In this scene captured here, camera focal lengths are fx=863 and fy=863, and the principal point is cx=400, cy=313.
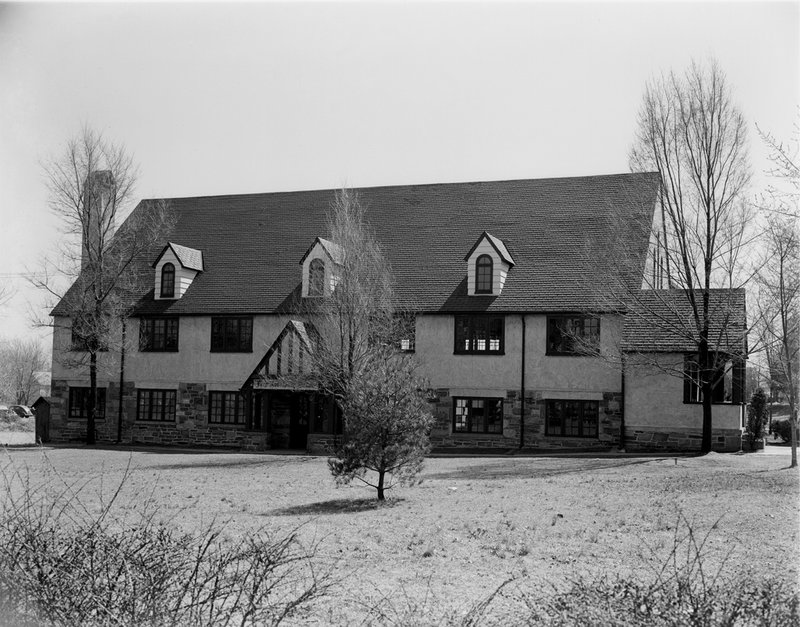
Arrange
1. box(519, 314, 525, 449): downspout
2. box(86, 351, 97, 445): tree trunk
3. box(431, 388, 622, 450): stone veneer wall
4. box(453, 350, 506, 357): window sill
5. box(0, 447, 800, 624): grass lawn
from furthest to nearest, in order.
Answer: box(86, 351, 97, 445): tree trunk, box(453, 350, 506, 357): window sill, box(519, 314, 525, 449): downspout, box(431, 388, 622, 450): stone veneer wall, box(0, 447, 800, 624): grass lawn

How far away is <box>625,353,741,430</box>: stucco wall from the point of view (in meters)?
27.8

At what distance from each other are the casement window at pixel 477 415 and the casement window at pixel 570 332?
8.94 ft

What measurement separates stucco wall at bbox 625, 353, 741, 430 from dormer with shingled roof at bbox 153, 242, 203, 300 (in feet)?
57.5

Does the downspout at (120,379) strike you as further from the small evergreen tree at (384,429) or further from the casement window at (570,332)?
the small evergreen tree at (384,429)

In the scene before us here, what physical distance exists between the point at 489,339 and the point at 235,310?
9867 mm

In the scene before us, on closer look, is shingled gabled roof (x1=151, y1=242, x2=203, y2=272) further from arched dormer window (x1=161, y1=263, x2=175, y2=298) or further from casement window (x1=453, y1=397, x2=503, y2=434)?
casement window (x1=453, y1=397, x2=503, y2=434)

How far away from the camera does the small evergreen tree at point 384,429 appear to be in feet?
52.2

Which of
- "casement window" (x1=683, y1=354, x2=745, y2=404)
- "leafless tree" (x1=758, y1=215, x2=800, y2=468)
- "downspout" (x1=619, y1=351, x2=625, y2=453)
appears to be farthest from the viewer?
"downspout" (x1=619, y1=351, x2=625, y2=453)

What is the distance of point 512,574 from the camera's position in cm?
957

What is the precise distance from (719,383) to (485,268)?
8816 millimetres

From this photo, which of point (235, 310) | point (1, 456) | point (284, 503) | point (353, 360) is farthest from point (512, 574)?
point (235, 310)

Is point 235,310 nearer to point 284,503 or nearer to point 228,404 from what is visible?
point 228,404

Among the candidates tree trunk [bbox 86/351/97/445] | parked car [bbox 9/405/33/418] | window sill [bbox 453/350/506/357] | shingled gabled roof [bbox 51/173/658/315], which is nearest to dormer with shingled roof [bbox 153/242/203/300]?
shingled gabled roof [bbox 51/173/658/315]

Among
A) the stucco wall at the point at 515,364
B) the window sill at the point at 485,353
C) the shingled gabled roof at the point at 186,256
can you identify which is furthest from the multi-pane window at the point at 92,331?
the window sill at the point at 485,353
